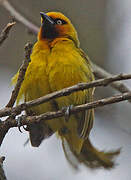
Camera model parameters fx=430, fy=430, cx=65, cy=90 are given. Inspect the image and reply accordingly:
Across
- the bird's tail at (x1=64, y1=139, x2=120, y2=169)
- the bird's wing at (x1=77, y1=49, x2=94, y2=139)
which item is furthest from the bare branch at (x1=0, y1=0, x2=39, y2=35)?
the bird's tail at (x1=64, y1=139, x2=120, y2=169)

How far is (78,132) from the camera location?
4617 mm

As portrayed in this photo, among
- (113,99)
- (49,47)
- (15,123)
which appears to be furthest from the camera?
(49,47)

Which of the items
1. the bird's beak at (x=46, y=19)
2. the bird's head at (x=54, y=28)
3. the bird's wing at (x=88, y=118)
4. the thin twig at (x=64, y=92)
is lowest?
the bird's wing at (x=88, y=118)

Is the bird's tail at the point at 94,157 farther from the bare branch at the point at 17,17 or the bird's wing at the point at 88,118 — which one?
the bare branch at the point at 17,17

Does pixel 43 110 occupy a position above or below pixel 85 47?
above

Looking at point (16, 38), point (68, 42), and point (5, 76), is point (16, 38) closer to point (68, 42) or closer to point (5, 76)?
point (5, 76)

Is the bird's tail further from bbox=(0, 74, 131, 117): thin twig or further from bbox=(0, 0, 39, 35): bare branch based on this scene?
bbox=(0, 74, 131, 117): thin twig

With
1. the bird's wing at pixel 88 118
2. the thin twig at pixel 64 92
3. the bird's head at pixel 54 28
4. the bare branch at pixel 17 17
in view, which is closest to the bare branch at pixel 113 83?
the bird's wing at pixel 88 118

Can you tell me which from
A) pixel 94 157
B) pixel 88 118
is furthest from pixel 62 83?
pixel 94 157

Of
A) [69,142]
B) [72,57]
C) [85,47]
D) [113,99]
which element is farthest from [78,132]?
[85,47]

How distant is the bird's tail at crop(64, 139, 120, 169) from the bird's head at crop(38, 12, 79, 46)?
3.91ft

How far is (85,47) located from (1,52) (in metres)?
1.40

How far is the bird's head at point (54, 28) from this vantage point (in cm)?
472

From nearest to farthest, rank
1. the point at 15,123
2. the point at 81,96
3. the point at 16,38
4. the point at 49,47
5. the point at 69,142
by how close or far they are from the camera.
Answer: the point at 15,123 → the point at 81,96 → the point at 49,47 → the point at 69,142 → the point at 16,38
